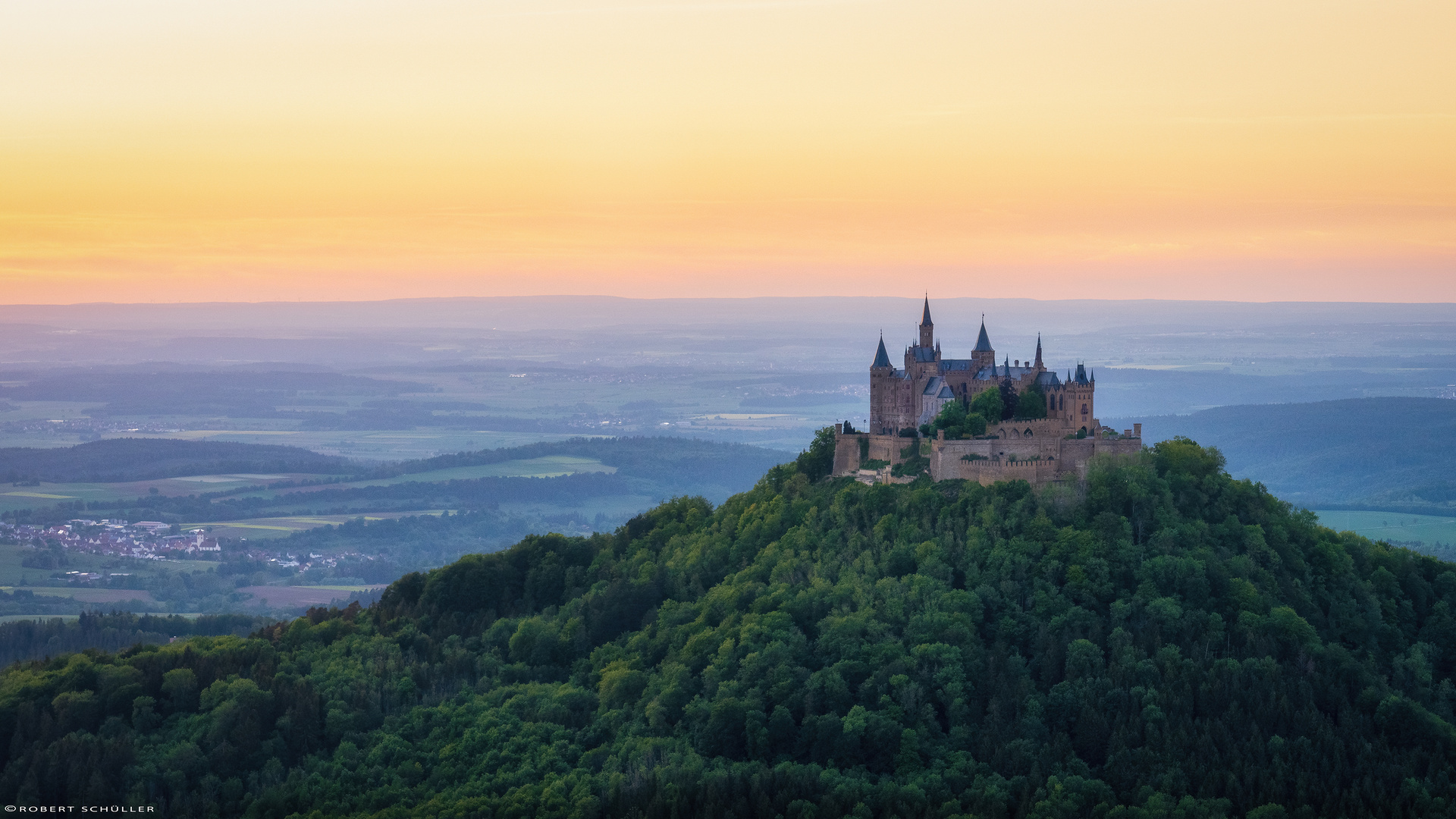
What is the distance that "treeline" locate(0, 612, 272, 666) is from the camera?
110 meters

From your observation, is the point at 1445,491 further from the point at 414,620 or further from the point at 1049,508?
the point at 414,620

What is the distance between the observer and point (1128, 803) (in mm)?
64062

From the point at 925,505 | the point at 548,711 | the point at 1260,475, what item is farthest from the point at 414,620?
the point at 1260,475

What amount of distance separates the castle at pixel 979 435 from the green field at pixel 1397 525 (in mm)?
74218

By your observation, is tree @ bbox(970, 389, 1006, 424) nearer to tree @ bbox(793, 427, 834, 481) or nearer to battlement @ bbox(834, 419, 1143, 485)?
battlement @ bbox(834, 419, 1143, 485)

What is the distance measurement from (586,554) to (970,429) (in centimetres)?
2492

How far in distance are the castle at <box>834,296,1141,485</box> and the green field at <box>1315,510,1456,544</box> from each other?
74.2 m

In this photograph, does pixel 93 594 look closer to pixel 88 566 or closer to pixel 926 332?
pixel 88 566

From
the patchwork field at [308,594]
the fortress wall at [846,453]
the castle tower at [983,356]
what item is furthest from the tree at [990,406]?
the patchwork field at [308,594]

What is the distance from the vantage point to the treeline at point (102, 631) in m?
110

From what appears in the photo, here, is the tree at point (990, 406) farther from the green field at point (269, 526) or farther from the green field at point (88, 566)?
the green field at point (269, 526)

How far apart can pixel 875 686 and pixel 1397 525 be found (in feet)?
357

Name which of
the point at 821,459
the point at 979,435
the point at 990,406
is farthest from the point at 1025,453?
the point at 821,459

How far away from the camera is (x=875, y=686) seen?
230 ft
